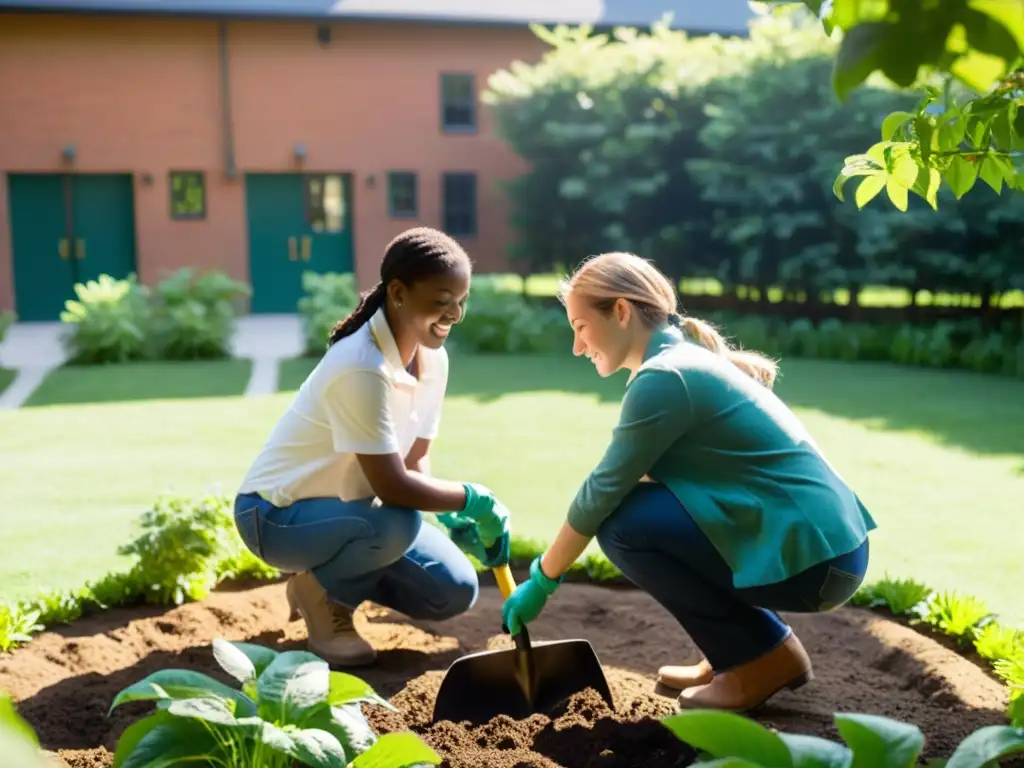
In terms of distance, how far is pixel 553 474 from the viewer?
728 centimetres

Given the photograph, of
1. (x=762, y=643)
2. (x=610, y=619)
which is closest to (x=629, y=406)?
(x=762, y=643)

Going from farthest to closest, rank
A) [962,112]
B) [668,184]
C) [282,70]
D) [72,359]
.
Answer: [282,70], [668,184], [72,359], [962,112]

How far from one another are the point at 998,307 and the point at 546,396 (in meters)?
6.53

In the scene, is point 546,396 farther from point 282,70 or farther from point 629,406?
point 282,70

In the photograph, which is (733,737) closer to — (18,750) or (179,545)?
(18,750)

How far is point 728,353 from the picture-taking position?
3426 millimetres

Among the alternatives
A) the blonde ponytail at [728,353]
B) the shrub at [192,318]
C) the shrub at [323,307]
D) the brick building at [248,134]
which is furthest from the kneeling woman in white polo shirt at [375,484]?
the brick building at [248,134]

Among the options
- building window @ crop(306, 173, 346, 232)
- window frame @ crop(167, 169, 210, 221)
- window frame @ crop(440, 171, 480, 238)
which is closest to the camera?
window frame @ crop(167, 169, 210, 221)

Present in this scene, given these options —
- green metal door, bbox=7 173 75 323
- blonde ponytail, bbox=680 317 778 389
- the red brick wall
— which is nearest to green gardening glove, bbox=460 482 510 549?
blonde ponytail, bbox=680 317 778 389

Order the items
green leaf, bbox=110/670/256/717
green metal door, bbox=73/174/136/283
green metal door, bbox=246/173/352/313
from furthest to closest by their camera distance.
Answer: green metal door, bbox=246/173/352/313 → green metal door, bbox=73/174/136/283 → green leaf, bbox=110/670/256/717

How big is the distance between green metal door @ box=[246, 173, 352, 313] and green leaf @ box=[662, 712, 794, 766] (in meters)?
20.1

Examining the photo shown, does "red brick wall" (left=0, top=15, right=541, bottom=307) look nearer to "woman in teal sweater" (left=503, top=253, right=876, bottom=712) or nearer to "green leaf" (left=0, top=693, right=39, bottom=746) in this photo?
"woman in teal sweater" (left=503, top=253, right=876, bottom=712)

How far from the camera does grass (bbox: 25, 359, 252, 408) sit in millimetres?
11188

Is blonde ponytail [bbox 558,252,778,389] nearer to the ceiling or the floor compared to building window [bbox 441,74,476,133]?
nearer to the floor
